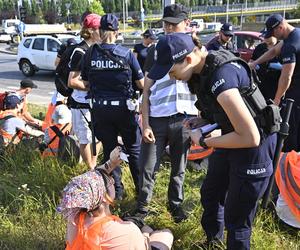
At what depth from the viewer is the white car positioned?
48.8 ft

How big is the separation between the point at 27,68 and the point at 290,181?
Answer: 551 inches

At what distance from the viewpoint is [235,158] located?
2293mm

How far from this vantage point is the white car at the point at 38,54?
1488 cm

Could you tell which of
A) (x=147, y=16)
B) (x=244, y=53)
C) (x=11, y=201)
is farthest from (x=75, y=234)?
(x=147, y=16)

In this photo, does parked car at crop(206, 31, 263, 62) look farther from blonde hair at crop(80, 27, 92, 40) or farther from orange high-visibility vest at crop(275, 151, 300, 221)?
orange high-visibility vest at crop(275, 151, 300, 221)

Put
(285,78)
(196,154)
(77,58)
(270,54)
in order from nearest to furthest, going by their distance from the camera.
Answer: (77,58) < (285,78) < (196,154) < (270,54)

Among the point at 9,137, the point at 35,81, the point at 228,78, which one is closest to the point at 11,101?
the point at 9,137

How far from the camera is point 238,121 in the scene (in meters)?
2.00

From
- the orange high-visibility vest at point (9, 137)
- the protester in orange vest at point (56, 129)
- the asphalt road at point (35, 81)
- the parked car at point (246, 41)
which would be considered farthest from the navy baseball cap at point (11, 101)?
the parked car at point (246, 41)

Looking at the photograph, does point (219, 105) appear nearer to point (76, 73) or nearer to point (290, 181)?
point (290, 181)

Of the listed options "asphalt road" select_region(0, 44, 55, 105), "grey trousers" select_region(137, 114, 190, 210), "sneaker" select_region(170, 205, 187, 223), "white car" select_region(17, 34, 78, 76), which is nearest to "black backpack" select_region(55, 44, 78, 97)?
"grey trousers" select_region(137, 114, 190, 210)

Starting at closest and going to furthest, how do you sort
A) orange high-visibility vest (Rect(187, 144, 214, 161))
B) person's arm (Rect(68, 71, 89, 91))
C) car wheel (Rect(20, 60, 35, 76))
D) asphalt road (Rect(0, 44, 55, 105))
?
person's arm (Rect(68, 71, 89, 91)) < orange high-visibility vest (Rect(187, 144, 214, 161)) < asphalt road (Rect(0, 44, 55, 105)) < car wheel (Rect(20, 60, 35, 76))

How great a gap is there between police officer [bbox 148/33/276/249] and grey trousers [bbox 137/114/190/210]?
0.49 m

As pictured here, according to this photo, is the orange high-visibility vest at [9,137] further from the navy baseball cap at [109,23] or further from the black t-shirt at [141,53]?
the black t-shirt at [141,53]
